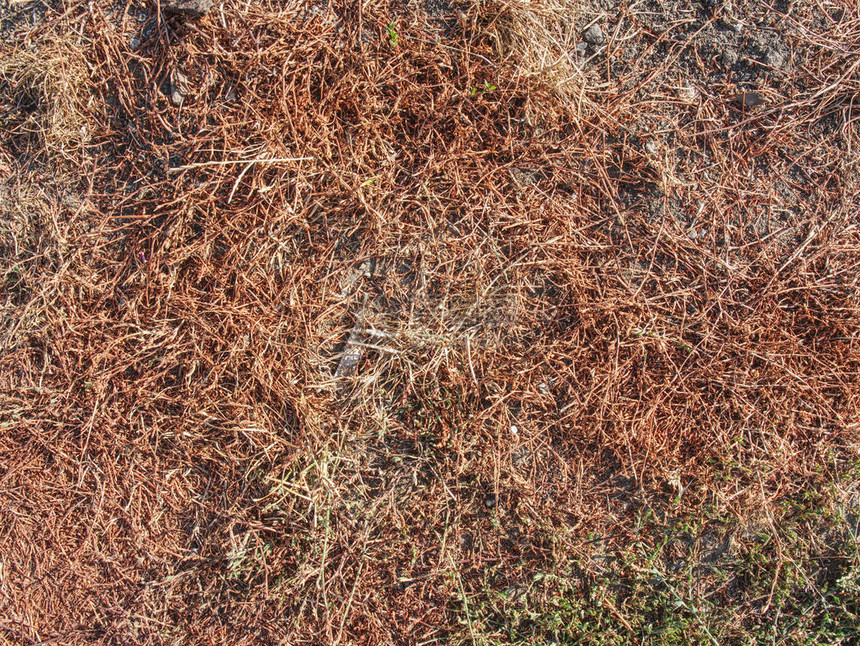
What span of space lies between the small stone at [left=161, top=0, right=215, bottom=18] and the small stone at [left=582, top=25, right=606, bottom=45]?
1.75 metres

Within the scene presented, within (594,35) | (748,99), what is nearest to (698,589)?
(748,99)

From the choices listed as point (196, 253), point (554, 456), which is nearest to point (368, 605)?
point (554, 456)

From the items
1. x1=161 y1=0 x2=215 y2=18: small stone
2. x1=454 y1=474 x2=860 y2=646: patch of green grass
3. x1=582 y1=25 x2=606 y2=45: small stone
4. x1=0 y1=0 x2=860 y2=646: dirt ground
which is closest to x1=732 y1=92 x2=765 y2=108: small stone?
x1=0 y1=0 x2=860 y2=646: dirt ground

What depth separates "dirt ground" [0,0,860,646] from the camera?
246 cm

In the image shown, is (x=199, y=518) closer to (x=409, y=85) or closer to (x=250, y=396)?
(x=250, y=396)

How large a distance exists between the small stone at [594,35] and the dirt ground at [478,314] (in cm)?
4

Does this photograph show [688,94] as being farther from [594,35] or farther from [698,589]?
[698,589]

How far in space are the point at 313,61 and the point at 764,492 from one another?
298 cm

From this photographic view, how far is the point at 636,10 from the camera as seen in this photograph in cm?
251

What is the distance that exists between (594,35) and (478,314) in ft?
4.80

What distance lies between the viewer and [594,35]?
251 centimetres

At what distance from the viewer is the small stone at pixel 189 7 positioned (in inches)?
91.8

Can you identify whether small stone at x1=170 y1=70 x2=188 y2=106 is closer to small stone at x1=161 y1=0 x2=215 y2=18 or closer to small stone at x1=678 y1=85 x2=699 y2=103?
small stone at x1=161 y1=0 x2=215 y2=18

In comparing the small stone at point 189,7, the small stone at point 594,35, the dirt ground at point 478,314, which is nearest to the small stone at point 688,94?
the dirt ground at point 478,314
